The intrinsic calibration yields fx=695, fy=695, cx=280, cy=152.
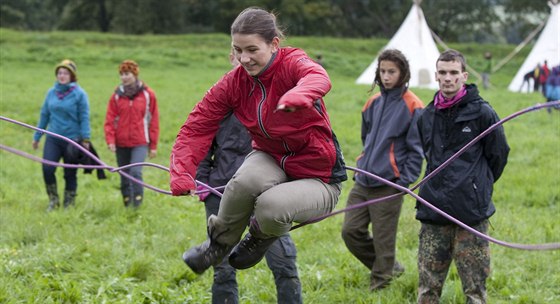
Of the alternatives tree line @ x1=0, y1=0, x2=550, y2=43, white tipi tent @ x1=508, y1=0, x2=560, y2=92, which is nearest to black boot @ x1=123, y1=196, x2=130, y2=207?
white tipi tent @ x1=508, y1=0, x2=560, y2=92

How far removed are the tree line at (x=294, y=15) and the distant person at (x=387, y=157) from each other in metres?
47.3

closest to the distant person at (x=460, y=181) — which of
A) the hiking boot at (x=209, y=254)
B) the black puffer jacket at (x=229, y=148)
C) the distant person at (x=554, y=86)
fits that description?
the black puffer jacket at (x=229, y=148)

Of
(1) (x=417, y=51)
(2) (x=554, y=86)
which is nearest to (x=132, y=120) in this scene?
(2) (x=554, y=86)

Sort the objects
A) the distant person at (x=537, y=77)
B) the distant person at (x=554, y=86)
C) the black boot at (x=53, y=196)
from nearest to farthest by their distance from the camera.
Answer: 1. the black boot at (x=53, y=196)
2. the distant person at (x=554, y=86)
3. the distant person at (x=537, y=77)

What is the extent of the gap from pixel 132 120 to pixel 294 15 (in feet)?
156

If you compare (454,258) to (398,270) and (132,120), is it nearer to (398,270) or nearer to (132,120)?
(398,270)

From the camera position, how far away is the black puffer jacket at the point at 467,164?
4637 millimetres

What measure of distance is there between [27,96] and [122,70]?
11.1 meters

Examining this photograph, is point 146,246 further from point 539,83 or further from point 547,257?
point 539,83

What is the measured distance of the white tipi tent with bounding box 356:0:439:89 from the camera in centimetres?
2614

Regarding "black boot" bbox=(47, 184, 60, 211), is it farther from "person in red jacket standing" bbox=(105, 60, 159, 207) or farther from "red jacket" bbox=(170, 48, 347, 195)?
"red jacket" bbox=(170, 48, 347, 195)

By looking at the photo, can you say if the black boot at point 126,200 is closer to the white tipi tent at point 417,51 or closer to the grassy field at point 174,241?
the grassy field at point 174,241

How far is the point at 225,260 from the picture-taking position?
192 inches

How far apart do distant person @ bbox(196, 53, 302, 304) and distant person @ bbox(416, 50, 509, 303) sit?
0.94 metres
